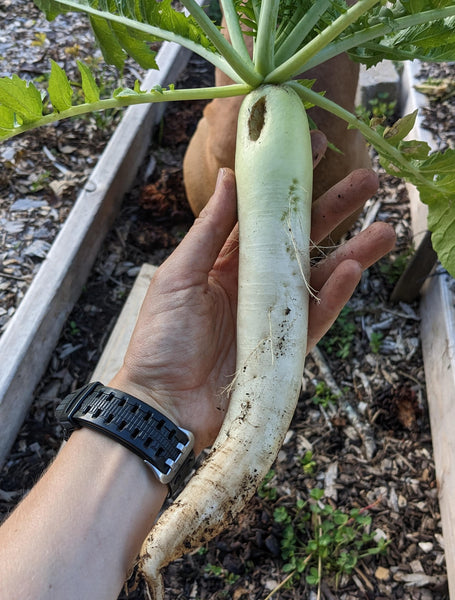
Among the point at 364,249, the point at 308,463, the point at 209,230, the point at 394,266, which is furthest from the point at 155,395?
the point at 394,266

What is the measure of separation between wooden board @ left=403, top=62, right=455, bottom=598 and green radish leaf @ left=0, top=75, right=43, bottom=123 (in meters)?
1.65

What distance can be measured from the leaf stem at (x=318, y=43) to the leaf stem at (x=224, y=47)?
0.05m

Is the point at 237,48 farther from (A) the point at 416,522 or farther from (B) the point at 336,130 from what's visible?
(A) the point at 416,522

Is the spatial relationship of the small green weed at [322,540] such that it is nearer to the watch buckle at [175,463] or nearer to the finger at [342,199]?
the watch buckle at [175,463]

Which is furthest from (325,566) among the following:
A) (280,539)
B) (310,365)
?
(310,365)

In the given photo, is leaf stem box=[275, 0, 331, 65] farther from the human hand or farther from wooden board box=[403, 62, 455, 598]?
wooden board box=[403, 62, 455, 598]

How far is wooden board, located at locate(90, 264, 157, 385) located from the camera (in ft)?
7.04

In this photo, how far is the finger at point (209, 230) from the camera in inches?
60.4

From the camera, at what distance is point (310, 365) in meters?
2.28

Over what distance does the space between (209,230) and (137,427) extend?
581mm

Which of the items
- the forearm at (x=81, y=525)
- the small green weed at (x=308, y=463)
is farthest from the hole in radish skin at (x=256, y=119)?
the small green weed at (x=308, y=463)

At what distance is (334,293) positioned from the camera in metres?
1.43

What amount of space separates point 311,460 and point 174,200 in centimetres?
141

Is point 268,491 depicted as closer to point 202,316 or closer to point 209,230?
point 202,316
